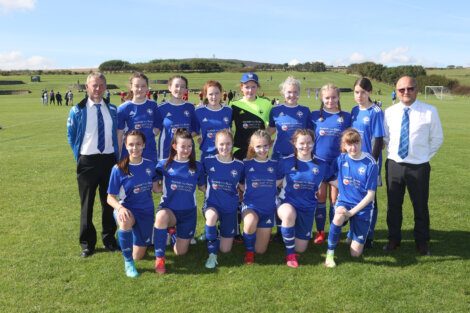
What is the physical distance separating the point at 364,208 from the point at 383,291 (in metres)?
1.19

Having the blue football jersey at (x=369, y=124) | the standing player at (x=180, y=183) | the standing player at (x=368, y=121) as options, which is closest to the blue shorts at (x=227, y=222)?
the standing player at (x=180, y=183)

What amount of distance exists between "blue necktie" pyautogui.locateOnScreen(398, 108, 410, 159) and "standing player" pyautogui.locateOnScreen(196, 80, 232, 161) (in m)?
2.29

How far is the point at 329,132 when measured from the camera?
5.48m

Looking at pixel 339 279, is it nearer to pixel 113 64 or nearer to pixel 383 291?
pixel 383 291

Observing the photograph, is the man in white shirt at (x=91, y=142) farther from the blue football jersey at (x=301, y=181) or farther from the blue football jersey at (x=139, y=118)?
the blue football jersey at (x=301, y=181)

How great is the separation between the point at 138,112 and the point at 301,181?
7.76ft

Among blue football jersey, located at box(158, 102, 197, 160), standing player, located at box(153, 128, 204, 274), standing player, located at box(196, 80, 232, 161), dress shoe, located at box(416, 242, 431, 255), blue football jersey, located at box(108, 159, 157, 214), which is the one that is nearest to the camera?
blue football jersey, located at box(108, 159, 157, 214)

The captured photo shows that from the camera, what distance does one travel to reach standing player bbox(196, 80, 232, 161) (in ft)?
18.2

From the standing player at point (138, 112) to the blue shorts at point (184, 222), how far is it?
1073 mm

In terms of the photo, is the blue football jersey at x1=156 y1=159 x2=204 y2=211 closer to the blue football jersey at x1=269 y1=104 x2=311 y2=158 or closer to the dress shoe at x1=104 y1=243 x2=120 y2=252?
the dress shoe at x1=104 y1=243 x2=120 y2=252

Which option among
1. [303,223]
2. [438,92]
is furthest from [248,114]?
[438,92]

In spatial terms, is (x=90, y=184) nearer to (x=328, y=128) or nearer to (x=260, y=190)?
(x=260, y=190)

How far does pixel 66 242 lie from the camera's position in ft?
18.1

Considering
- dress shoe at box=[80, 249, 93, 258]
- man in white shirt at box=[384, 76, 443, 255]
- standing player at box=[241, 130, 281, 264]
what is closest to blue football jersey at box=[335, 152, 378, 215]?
man in white shirt at box=[384, 76, 443, 255]
